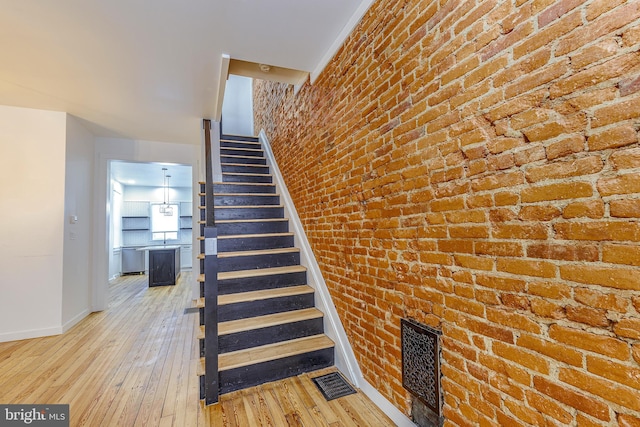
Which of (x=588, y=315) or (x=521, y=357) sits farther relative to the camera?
(x=521, y=357)

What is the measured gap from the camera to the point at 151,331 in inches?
132

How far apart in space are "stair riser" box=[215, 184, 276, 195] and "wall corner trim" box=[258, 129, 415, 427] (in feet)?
1.76

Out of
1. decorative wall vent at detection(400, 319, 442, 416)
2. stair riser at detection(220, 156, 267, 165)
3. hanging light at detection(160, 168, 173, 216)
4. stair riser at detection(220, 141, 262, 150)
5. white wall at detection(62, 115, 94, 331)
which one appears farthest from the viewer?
hanging light at detection(160, 168, 173, 216)

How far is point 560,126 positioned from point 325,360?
2.16m

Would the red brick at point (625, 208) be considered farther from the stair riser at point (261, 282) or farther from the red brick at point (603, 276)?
the stair riser at point (261, 282)

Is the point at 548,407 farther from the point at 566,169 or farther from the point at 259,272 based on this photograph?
the point at 259,272

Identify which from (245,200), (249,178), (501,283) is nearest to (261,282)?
(245,200)

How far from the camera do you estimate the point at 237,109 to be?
6203mm

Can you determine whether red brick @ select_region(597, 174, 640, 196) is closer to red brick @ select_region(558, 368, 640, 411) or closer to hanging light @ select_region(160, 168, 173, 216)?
red brick @ select_region(558, 368, 640, 411)

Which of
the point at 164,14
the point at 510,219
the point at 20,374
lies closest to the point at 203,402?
the point at 20,374

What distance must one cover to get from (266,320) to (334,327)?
0.57 meters

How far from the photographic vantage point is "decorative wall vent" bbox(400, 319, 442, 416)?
1400 millimetres

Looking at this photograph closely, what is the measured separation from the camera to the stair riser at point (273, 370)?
6.66 ft

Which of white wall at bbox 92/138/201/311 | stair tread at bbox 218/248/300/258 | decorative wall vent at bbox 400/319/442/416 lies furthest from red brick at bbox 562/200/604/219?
white wall at bbox 92/138/201/311
